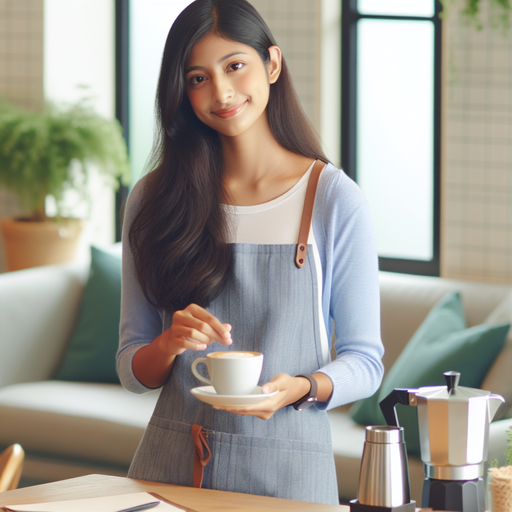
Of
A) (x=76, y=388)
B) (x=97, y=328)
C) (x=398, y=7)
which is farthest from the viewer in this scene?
(x=398, y=7)

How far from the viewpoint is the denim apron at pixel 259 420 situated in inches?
47.6

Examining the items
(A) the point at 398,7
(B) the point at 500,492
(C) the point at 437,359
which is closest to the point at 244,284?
(B) the point at 500,492

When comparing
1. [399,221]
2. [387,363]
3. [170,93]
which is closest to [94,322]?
[387,363]

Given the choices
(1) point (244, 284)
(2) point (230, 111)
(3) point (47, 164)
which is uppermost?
(3) point (47, 164)

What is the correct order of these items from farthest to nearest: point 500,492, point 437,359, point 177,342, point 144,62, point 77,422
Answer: point 144,62 → point 77,422 → point 437,359 → point 177,342 → point 500,492

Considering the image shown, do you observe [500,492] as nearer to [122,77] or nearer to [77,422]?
[77,422]

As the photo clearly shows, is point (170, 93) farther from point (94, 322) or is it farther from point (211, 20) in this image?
point (94, 322)

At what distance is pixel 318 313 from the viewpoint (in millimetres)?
1252

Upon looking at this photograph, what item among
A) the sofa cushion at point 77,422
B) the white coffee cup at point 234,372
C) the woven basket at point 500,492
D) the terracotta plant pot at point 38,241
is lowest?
the sofa cushion at point 77,422

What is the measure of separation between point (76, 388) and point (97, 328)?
260 millimetres

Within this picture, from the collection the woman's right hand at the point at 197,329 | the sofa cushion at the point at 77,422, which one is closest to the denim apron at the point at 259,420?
the woman's right hand at the point at 197,329

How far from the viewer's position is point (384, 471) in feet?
3.22

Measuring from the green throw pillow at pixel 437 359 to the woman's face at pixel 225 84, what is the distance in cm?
141

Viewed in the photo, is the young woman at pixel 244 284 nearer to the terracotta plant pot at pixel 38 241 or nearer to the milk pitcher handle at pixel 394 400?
the milk pitcher handle at pixel 394 400
